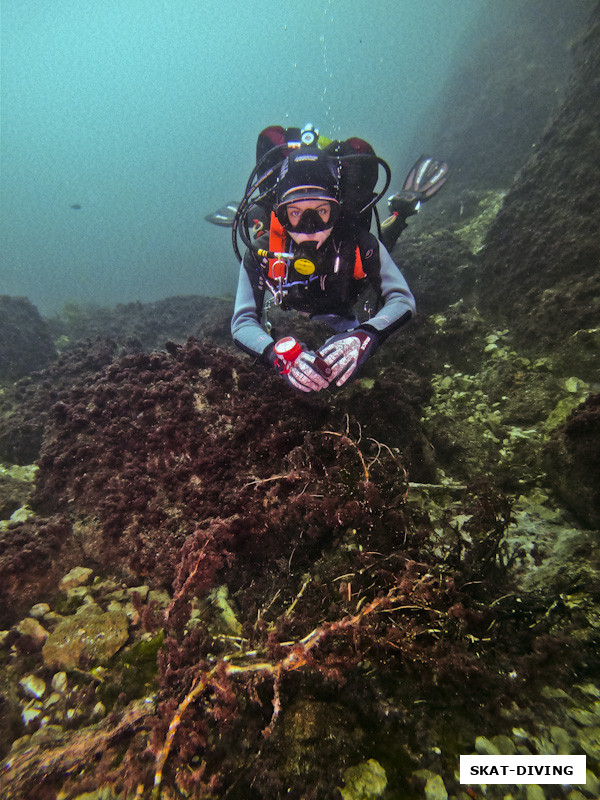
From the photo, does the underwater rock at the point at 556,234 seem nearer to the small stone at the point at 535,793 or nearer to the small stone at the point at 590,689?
the small stone at the point at 590,689

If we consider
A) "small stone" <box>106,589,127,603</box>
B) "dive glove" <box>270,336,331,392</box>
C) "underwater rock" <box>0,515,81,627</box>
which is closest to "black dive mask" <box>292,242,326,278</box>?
"dive glove" <box>270,336,331,392</box>

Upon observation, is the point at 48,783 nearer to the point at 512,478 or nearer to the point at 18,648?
the point at 18,648

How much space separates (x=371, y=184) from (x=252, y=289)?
2.09 metres

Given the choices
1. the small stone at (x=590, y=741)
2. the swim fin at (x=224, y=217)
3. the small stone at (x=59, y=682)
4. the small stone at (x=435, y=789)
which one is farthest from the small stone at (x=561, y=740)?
the swim fin at (x=224, y=217)

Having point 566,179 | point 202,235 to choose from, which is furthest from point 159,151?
point 566,179

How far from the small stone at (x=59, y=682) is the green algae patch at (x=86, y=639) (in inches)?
1.6

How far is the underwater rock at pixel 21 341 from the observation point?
8.27m

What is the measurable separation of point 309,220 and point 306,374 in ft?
6.69

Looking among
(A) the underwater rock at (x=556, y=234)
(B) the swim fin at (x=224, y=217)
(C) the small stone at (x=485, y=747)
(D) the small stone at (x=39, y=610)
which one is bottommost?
(C) the small stone at (x=485, y=747)

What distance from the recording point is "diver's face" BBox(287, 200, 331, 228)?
3990 millimetres

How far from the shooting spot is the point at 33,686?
193cm

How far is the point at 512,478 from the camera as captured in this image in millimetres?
3043

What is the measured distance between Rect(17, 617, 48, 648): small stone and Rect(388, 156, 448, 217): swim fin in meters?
7.96

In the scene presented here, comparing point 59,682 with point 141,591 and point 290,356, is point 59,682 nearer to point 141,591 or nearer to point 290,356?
point 141,591
